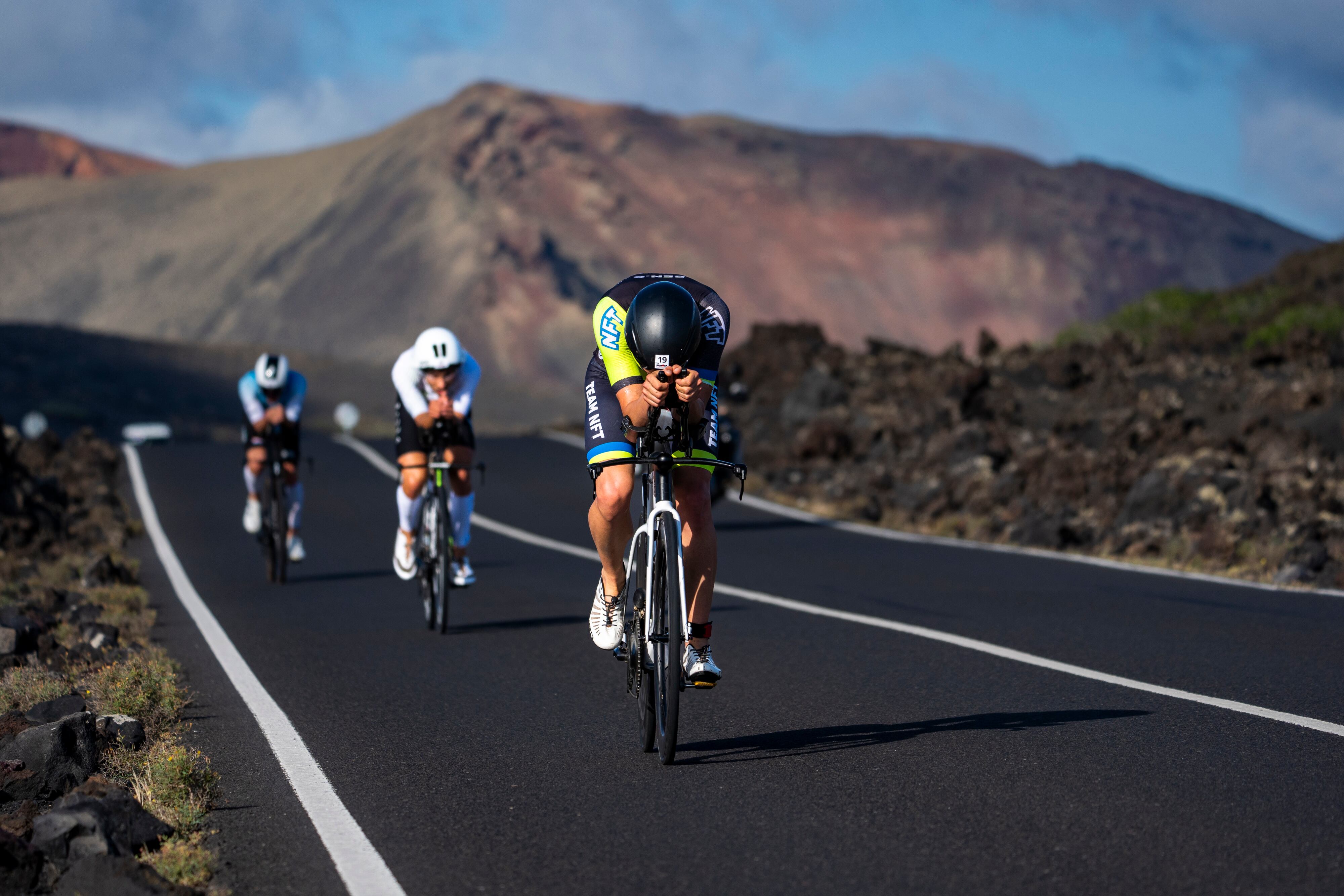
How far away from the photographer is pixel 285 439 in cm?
1368

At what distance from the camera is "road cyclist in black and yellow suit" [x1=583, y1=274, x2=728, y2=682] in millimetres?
5965

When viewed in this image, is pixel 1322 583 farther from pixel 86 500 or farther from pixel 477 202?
pixel 477 202

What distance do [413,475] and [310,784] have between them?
5.11 m

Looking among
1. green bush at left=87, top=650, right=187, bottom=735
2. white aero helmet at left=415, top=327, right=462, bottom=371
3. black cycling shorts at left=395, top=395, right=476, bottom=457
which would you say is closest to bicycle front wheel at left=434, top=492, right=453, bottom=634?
black cycling shorts at left=395, top=395, right=476, bottom=457

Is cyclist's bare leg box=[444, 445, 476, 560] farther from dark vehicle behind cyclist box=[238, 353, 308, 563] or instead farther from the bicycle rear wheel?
the bicycle rear wheel

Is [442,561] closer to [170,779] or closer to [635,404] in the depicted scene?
[635,404]

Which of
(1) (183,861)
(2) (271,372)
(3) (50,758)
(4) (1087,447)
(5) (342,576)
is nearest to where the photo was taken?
(1) (183,861)

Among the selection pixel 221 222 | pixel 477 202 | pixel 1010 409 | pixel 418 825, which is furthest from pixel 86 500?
pixel 221 222

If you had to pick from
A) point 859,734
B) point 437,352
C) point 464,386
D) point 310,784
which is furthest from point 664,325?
point 464,386

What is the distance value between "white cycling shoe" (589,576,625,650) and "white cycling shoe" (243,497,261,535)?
8.02 meters

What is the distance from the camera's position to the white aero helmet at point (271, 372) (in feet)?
44.3

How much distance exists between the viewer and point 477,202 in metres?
118

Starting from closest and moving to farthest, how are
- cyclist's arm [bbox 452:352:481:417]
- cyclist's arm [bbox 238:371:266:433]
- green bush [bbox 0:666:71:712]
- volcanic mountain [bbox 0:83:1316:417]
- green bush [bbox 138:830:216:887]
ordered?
green bush [bbox 138:830:216:887] < green bush [bbox 0:666:71:712] < cyclist's arm [bbox 452:352:481:417] < cyclist's arm [bbox 238:371:266:433] < volcanic mountain [bbox 0:83:1316:417]

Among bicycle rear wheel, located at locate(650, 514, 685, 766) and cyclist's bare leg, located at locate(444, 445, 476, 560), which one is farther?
cyclist's bare leg, located at locate(444, 445, 476, 560)
